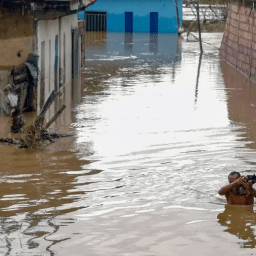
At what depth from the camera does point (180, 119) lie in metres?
17.2

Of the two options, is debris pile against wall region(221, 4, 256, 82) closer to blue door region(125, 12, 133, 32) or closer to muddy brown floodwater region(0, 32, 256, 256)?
muddy brown floodwater region(0, 32, 256, 256)

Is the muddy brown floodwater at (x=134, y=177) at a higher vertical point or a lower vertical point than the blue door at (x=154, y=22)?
lower

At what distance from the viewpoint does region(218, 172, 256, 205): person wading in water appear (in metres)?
9.61

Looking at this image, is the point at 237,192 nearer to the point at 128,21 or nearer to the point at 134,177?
the point at 134,177

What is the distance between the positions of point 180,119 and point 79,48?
10.3 m

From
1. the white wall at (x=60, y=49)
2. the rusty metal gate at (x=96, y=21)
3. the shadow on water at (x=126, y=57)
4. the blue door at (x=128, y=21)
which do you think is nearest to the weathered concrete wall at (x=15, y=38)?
the white wall at (x=60, y=49)

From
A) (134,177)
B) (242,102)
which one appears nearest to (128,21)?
(242,102)

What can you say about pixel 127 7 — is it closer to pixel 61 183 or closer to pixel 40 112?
pixel 40 112

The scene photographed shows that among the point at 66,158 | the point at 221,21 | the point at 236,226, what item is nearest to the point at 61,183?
the point at 66,158

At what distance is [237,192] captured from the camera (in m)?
9.69

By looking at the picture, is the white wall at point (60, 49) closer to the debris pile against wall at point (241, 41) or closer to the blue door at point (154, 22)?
the debris pile against wall at point (241, 41)

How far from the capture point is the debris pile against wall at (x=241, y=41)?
84.1 ft

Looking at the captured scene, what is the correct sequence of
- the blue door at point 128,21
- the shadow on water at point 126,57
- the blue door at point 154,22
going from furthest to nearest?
the blue door at point 128,21 → the blue door at point 154,22 → the shadow on water at point 126,57

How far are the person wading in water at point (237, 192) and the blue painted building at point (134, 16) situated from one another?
45902mm
